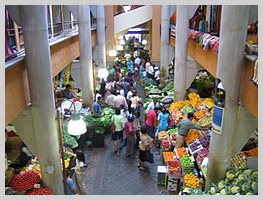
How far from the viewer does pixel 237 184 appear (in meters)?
5.64

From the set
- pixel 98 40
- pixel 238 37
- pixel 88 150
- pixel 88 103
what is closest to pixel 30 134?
pixel 88 150

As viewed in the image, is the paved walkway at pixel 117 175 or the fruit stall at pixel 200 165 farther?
the paved walkway at pixel 117 175

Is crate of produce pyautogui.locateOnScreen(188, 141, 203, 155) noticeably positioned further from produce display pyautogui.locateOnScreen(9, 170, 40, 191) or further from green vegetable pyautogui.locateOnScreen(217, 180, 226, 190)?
produce display pyautogui.locateOnScreen(9, 170, 40, 191)

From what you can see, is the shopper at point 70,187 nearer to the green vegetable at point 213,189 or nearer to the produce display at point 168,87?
the green vegetable at point 213,189

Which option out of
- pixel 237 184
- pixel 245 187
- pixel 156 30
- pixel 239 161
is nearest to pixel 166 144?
pixel 239 161

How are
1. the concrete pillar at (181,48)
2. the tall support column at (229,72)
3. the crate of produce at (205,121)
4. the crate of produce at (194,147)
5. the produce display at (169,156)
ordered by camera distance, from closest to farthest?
the tall support column at (229,72) < the crate of produce at (194,147) < the produce display at (169,156) < the crate of produce at (205,121) < the concrete pillar at (181,48)

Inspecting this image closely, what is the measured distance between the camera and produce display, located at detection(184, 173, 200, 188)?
6.69 metres

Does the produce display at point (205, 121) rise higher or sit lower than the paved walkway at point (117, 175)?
higher

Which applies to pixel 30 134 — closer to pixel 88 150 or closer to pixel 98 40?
pixel 88 150

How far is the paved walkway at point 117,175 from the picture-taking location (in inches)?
288

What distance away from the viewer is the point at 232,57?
5207 mm

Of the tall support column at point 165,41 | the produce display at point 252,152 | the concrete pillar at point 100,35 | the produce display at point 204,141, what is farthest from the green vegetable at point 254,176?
the concrete pillar at point 100,35

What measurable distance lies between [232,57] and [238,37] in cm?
39

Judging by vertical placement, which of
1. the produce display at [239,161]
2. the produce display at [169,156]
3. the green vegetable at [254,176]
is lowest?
the produce display at [169,156]
